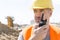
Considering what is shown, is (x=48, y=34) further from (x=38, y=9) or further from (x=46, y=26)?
(x=38, y=9)

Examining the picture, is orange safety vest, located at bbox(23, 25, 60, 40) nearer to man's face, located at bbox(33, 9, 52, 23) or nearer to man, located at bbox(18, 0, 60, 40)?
man, located at bbox(18, 0, 60, 40)

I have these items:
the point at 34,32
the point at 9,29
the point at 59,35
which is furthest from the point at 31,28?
the point at 9,29

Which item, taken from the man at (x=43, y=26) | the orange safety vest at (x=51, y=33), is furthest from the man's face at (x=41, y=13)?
the orange safety vest at (x=51, y=33)

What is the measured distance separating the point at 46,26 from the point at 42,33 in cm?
7

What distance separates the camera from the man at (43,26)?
230 cm

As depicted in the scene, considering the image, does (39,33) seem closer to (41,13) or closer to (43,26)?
(43,26)

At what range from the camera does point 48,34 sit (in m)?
2.38

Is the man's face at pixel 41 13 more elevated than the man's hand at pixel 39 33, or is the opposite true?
the man's face at pixel 41 13

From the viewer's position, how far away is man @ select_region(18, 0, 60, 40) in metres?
2.30

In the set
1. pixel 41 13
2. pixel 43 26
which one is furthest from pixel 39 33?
pixel 41 13

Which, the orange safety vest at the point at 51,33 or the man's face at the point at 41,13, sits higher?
the man's face at the point at 41,13

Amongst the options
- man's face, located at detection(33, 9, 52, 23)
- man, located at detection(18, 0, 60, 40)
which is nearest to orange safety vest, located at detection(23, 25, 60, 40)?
man, located at detection(18, 0, 60, 40)

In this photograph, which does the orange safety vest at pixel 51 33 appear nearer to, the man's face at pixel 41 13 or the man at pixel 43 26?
the man at pixel 43 26

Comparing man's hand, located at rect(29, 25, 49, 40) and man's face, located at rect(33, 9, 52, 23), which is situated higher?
man's face, located at rect(33, 9, 52, 23)
